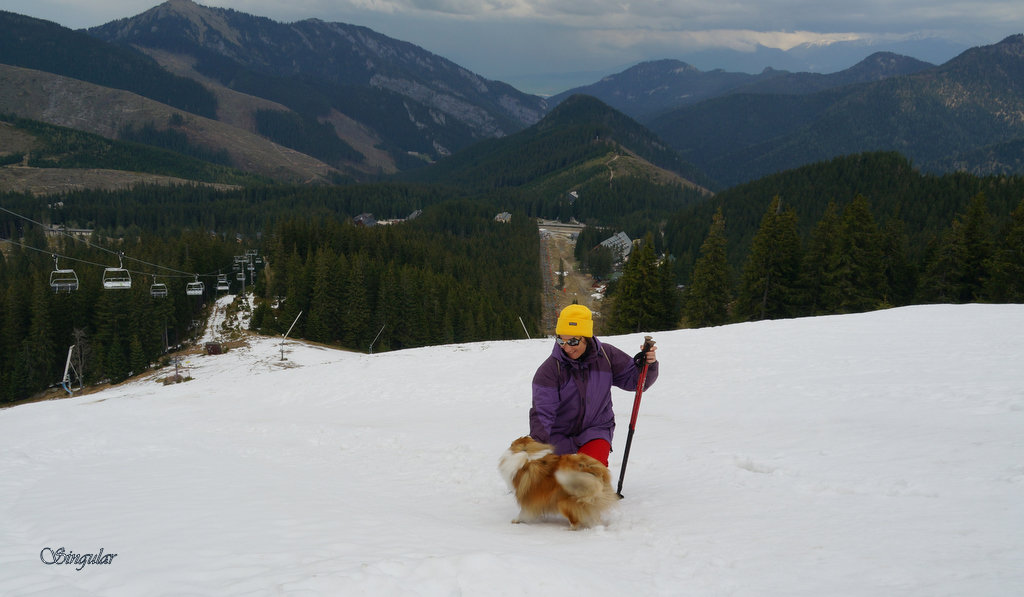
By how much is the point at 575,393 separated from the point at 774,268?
3899 cm

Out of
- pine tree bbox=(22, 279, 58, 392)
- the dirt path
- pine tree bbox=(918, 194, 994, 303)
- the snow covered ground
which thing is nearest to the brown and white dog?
the snow covered ground

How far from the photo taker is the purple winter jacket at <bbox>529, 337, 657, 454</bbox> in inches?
247

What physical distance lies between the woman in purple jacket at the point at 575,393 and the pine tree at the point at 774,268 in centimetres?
3779

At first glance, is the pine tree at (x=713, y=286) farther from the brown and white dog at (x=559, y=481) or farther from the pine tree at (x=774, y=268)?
the brown and white dog at (x=559, y=481)

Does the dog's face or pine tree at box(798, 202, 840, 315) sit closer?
the dog's face

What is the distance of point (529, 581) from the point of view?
4.15 m

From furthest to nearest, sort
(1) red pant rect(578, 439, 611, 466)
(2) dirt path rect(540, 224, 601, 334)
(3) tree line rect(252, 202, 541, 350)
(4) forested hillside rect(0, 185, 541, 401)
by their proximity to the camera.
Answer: (2) dirt path rect(540, 224, 601, 334) → (3) tree line rect(252, 202, 541, 350) → (4) forested hillside rect(0, 185, 541, 401) → (1) red pant rect(578, 439, 611, 466)

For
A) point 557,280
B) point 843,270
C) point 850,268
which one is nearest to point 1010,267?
point 850,268

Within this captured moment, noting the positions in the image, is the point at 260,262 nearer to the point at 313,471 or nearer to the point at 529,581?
the point at 313,471

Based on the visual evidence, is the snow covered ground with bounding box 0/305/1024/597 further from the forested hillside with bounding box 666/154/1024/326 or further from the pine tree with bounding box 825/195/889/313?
the forested hillside with bounding box 666/154/1024/326

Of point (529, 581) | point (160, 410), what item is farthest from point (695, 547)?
point (160, 410)

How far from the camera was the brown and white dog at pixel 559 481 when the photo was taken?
18.9 ft

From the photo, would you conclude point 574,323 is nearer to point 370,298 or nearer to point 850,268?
point 850,268

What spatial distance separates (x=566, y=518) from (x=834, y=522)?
278 centimetres
